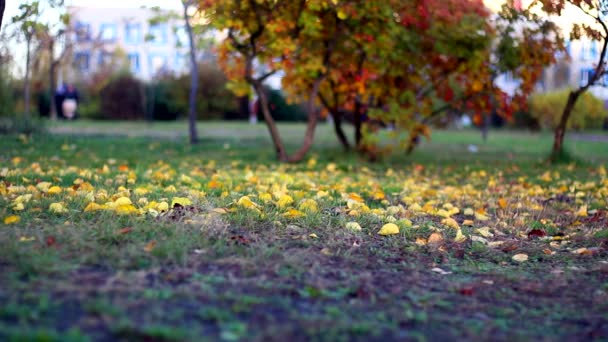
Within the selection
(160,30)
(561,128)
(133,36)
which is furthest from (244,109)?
(561,128)

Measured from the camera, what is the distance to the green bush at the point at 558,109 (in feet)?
86.3

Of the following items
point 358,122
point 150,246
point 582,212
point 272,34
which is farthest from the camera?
point 358,122

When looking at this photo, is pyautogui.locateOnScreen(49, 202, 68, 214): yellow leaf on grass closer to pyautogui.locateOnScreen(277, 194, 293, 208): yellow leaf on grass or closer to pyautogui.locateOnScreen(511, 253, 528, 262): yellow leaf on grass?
pyautogui.locateOnScreen(277, 194, 293, 208): yellow leaf on grass

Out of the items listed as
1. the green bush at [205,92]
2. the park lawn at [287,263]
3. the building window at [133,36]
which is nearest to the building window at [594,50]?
the park lawn at [287,263]

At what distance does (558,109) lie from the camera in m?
27.2

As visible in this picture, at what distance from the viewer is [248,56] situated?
9492mm

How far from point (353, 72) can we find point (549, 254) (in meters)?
6.42

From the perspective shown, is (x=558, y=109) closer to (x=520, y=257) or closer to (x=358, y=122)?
(x=358, y=122)

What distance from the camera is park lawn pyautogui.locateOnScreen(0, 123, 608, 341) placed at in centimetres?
246

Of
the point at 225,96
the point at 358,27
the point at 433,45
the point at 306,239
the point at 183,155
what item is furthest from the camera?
the point at 225,96

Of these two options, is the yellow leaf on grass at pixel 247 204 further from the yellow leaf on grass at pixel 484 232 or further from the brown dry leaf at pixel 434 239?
the yellow leaf on grass at pixel 484 232

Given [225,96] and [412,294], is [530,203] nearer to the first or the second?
[412,294]

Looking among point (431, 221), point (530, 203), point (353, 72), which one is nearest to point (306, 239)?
point (431, 221)

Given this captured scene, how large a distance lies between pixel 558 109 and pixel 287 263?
2649 centimetres
